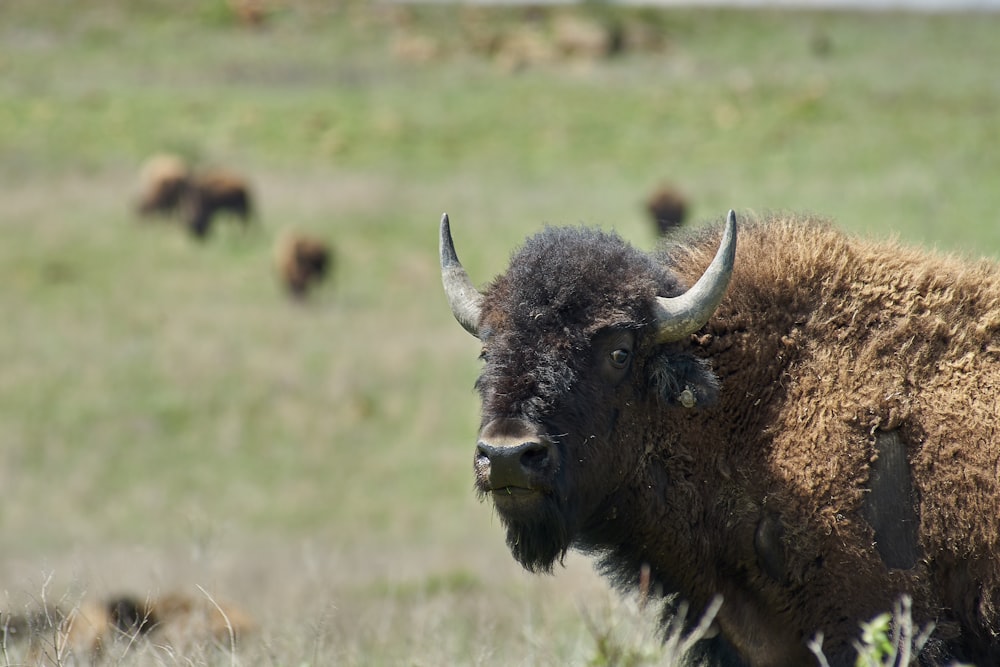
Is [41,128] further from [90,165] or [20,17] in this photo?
[20,17]

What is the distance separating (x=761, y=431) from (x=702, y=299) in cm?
64

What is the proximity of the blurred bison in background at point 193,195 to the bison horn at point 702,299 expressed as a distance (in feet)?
92.9

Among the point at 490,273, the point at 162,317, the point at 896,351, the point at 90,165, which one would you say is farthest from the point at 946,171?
the point at 896,351

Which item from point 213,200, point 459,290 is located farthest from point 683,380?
point 213,200

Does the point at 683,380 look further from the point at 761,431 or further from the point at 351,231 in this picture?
the point at 351,231

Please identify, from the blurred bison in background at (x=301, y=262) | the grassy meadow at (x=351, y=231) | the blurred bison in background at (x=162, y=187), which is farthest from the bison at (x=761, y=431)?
the blurred bison in background at (x=162, y=187)

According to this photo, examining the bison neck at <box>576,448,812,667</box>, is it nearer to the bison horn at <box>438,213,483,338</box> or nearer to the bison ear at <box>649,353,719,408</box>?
the bison ear at <box>649,353,719,408</box>

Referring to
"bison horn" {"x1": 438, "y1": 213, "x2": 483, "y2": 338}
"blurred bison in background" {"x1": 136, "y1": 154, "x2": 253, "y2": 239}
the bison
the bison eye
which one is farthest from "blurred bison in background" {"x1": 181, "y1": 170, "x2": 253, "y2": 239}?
the bison eye

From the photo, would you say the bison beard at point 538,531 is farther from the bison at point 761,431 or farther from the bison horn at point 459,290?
the bison horn at point 459,290

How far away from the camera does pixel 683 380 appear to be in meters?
5.18

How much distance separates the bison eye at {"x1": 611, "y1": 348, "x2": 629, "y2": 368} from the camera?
17.0ft

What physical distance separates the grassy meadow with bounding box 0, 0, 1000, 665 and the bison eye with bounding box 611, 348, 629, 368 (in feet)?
3.59

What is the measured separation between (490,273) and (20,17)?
46616 millimetres

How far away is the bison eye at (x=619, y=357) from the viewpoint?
17.0 feet
